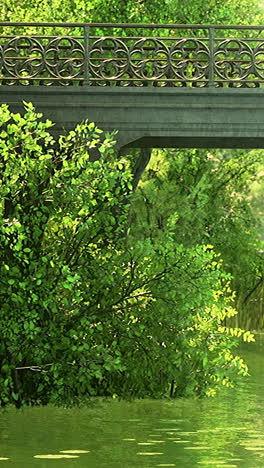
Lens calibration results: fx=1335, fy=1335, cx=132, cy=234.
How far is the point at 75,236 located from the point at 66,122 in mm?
1601

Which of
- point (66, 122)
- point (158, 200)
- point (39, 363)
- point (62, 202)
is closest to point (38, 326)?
point (39, 363)

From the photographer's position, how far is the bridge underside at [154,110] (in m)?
15.3

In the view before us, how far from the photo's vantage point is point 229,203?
2672 cm

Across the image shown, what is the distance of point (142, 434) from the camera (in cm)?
1323

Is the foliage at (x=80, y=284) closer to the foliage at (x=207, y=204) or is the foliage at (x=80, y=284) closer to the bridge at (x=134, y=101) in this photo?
the bridge at (x=134, y=101)

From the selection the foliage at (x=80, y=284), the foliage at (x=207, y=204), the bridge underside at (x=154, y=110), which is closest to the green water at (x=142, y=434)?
the foliage at (x=80, y=284)

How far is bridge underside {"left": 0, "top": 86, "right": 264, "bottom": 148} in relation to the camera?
50.1 ft

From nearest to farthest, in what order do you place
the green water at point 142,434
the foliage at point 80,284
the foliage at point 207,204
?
the green water at point 142,434 < the foliage at point 80,284 < the foliage at point 207,204

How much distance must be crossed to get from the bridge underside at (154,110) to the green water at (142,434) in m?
3.10

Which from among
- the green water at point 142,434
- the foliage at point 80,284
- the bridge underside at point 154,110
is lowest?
the green water at point 142,434

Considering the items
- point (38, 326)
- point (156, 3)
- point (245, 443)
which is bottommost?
point (245, 443)

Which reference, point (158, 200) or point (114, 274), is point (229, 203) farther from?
point (114, 274)

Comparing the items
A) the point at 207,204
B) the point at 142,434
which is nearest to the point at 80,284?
the point at 142,434

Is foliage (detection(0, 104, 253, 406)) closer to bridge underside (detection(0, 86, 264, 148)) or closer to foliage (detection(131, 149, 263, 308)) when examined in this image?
bridge underside (detection(0, 86, 264, 148))
